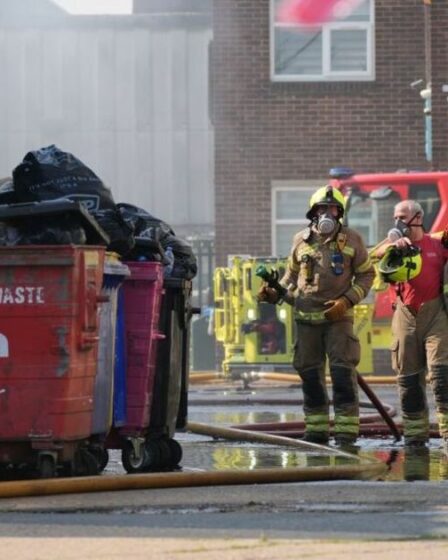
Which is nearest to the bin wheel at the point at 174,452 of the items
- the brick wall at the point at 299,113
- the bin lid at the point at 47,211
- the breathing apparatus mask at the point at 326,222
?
the bin lid at the point at 47,211

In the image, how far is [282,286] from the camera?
11.3m

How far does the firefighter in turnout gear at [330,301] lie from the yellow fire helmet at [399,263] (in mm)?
411

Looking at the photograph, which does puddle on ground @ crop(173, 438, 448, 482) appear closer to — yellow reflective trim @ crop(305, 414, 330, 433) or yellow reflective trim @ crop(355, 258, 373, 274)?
yellow reflective trim @ crop(305, 414, 330, 433)

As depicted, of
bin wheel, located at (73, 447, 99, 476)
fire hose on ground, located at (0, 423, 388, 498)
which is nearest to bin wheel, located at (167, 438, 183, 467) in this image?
bin wheel, located at (73, 447, 99, 476)

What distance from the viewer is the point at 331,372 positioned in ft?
36.4

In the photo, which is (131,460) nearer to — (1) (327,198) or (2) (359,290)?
(2) (359,290)

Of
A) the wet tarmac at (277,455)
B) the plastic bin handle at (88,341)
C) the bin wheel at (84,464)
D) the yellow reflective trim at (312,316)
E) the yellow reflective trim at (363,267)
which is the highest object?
the yellow reflective trim at (363,267)

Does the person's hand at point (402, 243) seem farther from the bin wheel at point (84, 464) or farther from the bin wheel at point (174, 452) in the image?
the bin wheel at point (84, 464)

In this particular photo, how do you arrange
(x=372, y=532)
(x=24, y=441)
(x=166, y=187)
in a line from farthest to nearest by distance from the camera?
(x=166, y=187) < (x=24, y=441) < (x=372, y=532)

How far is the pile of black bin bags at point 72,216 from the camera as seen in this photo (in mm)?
8258

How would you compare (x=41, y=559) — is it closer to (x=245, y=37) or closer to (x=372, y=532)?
(x=372, y=532)

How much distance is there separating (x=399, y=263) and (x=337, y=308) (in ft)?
1.80

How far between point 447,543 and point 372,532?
14.2 inches

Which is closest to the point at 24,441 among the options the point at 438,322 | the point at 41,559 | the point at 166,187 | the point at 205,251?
the point at 41,559
